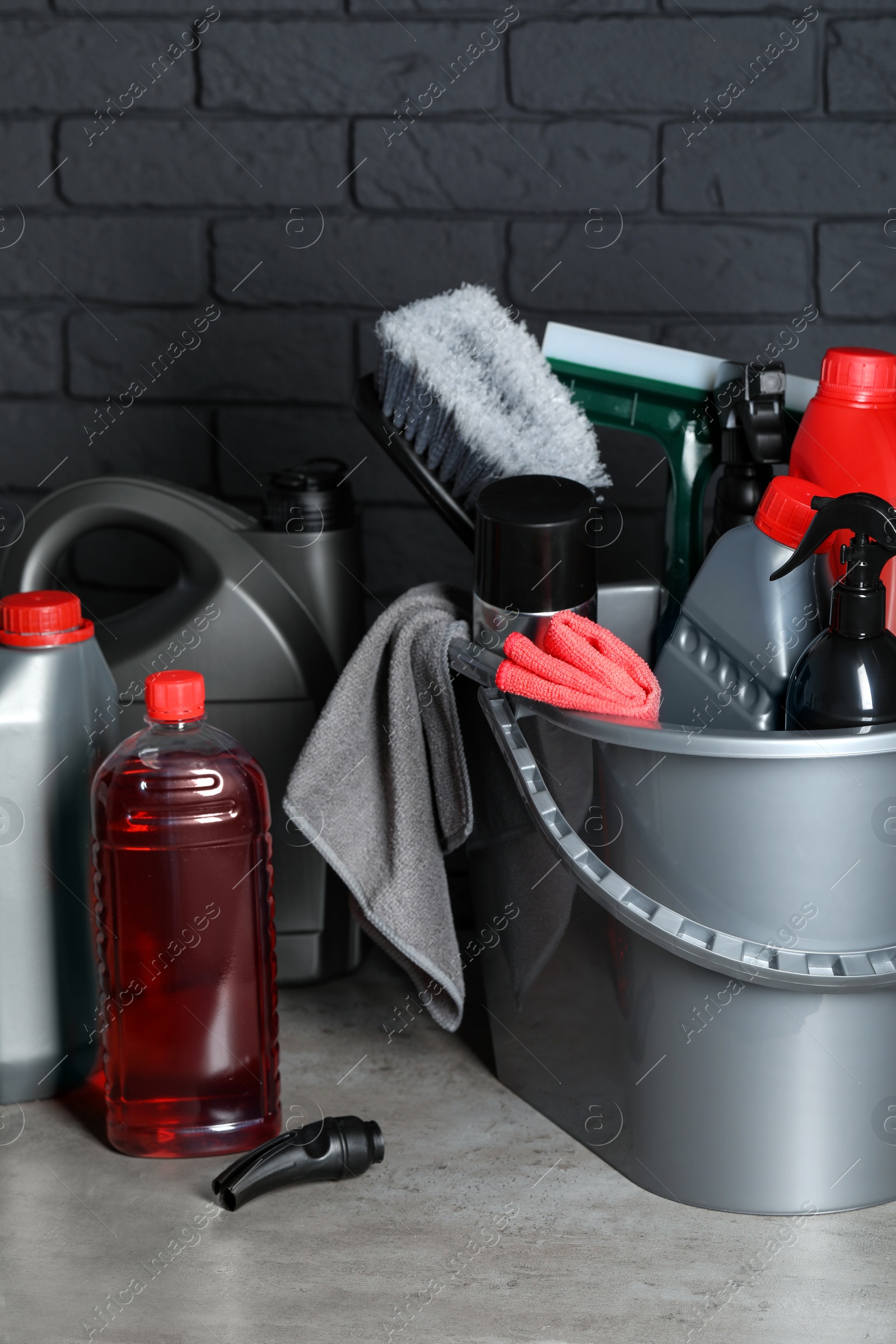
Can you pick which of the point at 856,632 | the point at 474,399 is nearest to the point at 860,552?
the point at 856,632

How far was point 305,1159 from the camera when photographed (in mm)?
724

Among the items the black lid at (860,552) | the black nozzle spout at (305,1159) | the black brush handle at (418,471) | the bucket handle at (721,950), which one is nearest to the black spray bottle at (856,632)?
the black lid at (860,552)

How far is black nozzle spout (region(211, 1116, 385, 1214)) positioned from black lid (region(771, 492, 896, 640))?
380 mm

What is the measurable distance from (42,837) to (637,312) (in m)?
0.56

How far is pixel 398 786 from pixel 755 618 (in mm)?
228

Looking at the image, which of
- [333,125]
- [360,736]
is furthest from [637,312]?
[360,736]

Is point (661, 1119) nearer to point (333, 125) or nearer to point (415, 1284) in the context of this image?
point (415, 1284)

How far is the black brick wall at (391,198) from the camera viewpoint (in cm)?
94

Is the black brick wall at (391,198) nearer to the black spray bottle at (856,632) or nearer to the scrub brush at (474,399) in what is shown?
the scrub brush at (474,399)

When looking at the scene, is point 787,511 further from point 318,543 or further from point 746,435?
point 318,543

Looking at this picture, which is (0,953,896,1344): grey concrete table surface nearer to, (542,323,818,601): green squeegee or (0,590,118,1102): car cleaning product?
(0,590,118,1102): car cleaning product

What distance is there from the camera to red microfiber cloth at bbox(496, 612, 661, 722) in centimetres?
66

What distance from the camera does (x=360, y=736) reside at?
791 mm

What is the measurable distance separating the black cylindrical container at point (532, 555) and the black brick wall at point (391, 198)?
285 mm
